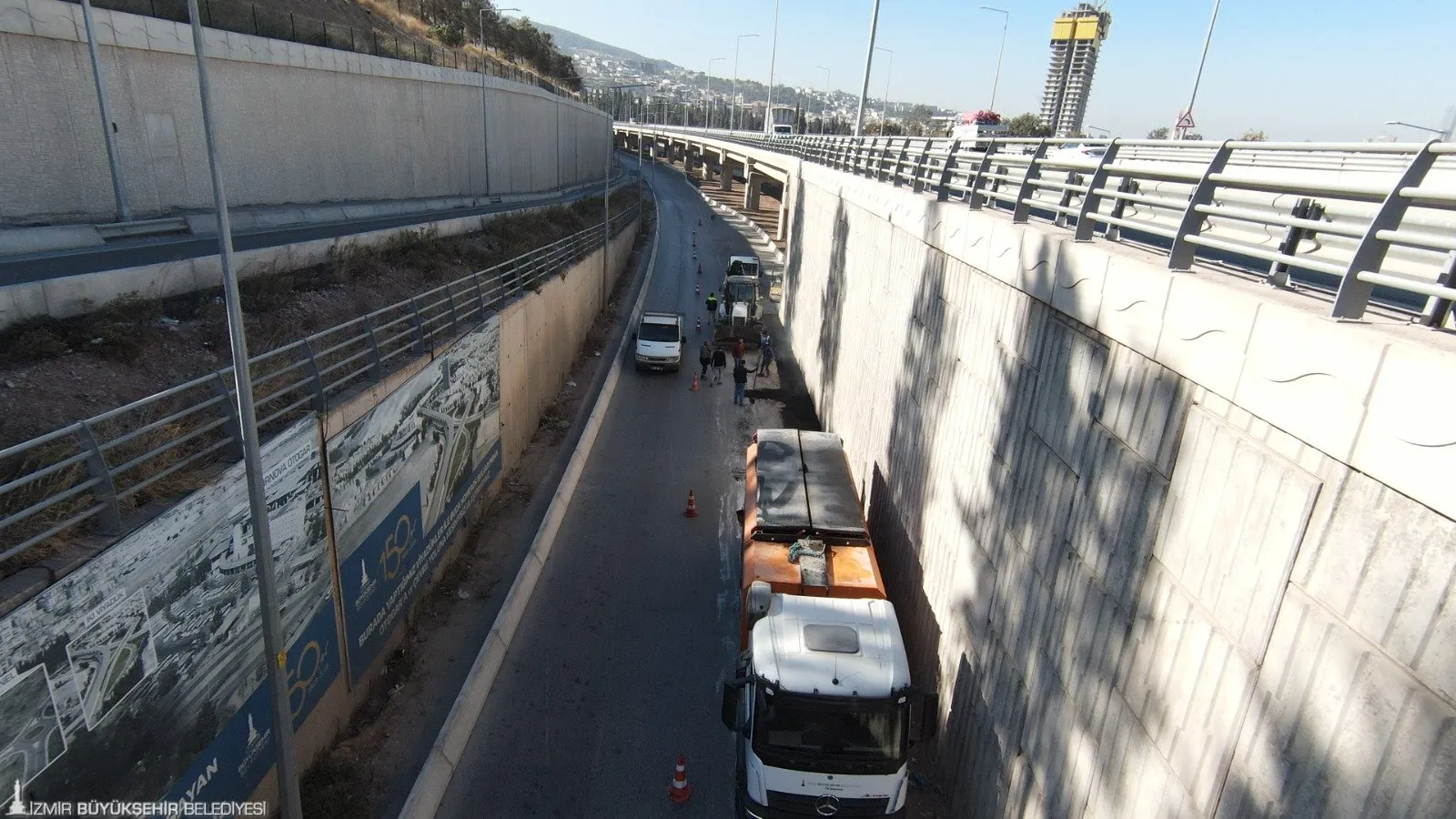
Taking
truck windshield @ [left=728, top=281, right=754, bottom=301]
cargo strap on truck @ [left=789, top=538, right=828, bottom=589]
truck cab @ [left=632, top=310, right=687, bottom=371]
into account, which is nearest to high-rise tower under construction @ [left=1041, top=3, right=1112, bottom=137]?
truck windshield @ [left=728, top=281, right=754, bottom=301]

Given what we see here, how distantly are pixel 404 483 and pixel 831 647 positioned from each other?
21.8 ft

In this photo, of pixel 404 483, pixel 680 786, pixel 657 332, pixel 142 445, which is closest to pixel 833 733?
pixel 680 786

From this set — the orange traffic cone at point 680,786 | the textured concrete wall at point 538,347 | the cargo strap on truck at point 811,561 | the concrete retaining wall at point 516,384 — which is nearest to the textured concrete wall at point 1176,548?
the cargo strap on truck at point 811,561

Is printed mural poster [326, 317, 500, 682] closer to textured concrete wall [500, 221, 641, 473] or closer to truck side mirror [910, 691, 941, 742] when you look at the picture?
textured concrete wall [500, 221, 641, 473]

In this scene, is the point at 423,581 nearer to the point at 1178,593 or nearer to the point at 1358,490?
the point at 1178,593

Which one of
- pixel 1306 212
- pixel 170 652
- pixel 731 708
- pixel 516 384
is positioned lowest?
pixel 731 708

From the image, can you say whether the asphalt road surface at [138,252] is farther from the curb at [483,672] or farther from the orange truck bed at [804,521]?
the orange truck bed at [804,521]

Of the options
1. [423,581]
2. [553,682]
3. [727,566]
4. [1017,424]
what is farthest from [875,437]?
[423,581]

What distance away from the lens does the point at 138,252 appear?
14.8 m

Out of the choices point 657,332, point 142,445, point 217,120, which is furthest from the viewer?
point 657,332

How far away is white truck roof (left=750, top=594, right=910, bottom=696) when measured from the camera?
7.38 meters

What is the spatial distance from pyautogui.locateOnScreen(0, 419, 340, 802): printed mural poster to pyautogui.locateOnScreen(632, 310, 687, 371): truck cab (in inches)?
645

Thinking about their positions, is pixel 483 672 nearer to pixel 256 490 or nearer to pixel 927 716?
pixel 256 490

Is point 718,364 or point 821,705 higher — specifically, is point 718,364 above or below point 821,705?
below
